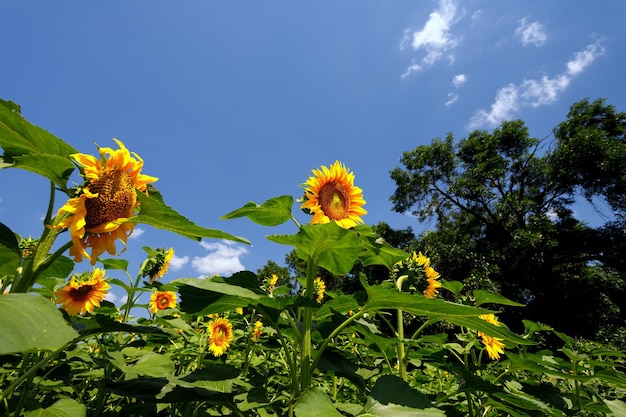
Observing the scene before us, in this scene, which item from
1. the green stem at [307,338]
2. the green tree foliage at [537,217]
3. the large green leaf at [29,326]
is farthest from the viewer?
the green tree foliage at [537,217]

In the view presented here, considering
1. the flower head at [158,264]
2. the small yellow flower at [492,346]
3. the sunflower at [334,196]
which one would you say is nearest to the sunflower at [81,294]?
the flower head at [158,264]

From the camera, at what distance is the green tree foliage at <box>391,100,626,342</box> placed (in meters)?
10.3

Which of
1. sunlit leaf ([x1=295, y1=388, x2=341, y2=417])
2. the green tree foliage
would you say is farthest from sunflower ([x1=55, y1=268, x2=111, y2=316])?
the green tree foliage

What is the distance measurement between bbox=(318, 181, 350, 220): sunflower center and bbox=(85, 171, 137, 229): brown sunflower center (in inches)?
23.8

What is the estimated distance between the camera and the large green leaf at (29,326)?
34cm

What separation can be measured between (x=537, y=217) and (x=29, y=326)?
1239cm

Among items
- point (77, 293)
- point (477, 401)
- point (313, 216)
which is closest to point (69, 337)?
point (313, 216)

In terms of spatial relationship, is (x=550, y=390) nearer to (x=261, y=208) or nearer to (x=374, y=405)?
(x=374, y=405)

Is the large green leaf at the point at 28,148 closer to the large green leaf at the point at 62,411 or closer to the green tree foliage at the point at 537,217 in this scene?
the large green leaf at the point at 62,411

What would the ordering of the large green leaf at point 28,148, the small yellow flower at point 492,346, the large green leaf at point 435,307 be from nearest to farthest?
1. the large green leaf at point 28,148
2. the large green leaf at point 435,307
3. the small yellow flower at point 492,346

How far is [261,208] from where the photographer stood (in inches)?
33.7

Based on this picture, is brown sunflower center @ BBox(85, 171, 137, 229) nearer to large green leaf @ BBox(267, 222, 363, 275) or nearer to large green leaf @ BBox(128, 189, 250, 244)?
large green leaf @ BBox(128, 189, 250, 244)

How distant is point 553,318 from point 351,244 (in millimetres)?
12094

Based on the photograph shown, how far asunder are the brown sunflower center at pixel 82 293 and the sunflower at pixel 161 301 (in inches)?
23.1
